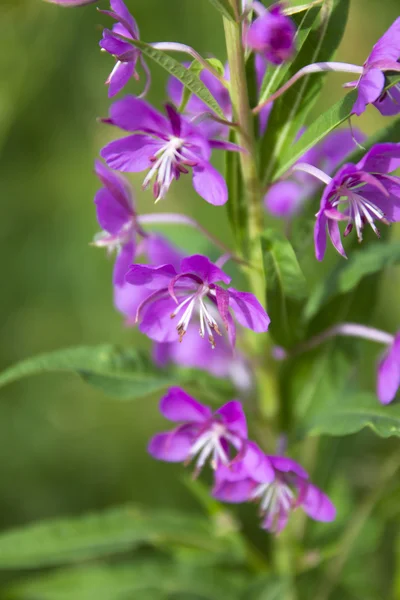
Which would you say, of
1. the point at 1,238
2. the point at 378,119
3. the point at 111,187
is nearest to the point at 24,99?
the point at 1,238

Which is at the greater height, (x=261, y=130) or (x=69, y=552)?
(x=261, y=130)

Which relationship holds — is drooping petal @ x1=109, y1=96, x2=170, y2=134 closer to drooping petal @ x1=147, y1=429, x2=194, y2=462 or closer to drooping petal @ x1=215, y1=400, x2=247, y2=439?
drooping petal @ x1=215, y1=400, x2=247, y2=439

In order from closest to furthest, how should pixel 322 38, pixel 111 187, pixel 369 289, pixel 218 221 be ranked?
pixel 322 38 < pixel 111 187 < pixel 369 289 < pixel 218 221

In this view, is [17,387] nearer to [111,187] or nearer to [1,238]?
[1,238]

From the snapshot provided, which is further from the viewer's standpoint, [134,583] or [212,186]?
[134,583]

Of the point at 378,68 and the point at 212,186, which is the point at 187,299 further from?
the point at 378,68

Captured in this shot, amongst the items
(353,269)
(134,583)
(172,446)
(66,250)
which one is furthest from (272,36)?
(66,250)

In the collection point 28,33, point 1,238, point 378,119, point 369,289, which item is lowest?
point 369,289
